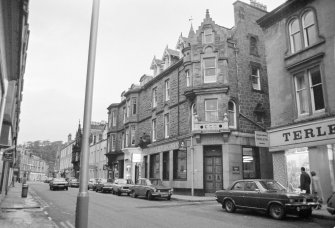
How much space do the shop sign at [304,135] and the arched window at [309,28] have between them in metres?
4.73

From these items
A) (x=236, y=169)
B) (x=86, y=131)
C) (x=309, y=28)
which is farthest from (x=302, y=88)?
(x=86, y=131)

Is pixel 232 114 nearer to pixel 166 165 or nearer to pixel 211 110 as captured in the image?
pixel 211 110

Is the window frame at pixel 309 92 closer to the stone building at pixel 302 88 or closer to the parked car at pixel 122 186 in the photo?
the stone building at pixel 302 88

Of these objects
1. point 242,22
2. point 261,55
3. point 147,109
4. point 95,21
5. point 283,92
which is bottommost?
point 95,21

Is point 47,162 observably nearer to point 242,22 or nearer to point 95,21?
point 242,22

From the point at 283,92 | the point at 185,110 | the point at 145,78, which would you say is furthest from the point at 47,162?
the point at 283,92

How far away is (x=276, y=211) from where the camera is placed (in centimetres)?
1186

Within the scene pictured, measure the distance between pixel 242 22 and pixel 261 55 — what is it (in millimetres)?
3546

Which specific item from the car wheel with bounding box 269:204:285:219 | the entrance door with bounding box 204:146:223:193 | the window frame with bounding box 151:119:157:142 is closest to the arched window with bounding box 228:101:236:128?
the entrance door with bounding box 204:146:223:193

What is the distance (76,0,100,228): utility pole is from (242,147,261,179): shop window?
2132 centimetres

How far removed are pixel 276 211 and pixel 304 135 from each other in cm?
585

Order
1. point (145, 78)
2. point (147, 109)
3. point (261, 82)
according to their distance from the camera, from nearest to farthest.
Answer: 1. point (261, 82)
2. point (147, 109)
3. point (145, 78)

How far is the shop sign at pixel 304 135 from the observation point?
48.7 feet

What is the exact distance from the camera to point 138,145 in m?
35.4
